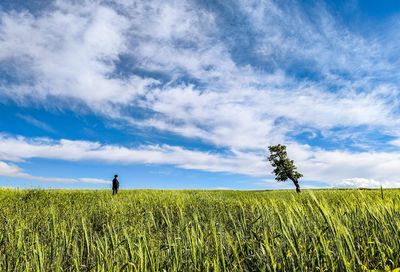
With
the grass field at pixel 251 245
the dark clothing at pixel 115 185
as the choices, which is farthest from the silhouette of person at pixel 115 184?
the grass field at pixel 251 245

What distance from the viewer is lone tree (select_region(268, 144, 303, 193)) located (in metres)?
53.3

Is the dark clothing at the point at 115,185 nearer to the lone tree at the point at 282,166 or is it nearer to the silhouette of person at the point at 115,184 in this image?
the silhouette of person at the point at 115,184

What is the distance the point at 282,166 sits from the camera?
54031 millimetres

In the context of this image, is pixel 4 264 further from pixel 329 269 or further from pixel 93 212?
pixel 93 212

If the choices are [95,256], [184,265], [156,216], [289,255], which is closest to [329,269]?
[289,255]

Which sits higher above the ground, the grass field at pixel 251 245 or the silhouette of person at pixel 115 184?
the silhouette of person at pixel 115 184

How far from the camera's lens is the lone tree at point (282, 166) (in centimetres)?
5334

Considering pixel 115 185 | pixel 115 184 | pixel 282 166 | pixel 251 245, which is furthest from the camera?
pixel 282 166

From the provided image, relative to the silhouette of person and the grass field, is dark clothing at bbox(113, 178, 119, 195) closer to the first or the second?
the silhouette of person

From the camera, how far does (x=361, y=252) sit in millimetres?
4586

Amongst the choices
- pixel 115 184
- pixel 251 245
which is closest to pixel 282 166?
pixel 115 184

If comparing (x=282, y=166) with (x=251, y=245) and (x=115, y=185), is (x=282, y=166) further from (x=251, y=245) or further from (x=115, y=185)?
(x=251, y=245)

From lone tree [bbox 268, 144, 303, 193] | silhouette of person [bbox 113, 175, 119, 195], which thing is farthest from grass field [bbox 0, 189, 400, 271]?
lone tree [bbox 268, 144, 303, 193]

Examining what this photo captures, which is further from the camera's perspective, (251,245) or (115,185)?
(115,185)
